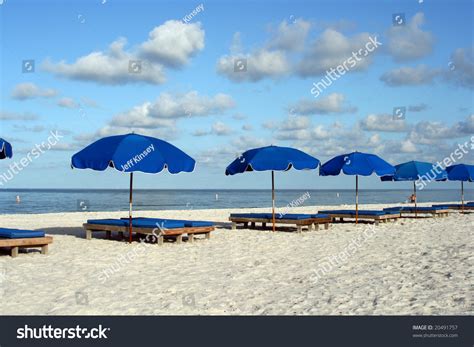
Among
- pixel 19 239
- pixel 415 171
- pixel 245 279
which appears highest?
pixel 415 171

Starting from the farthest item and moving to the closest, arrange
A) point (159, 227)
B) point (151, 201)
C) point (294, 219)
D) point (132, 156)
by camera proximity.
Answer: point (151, 201), point (294, 219), point (159, 227), point (132, 156)

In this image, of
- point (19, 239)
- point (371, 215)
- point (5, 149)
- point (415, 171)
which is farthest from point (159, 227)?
point (415, 171)

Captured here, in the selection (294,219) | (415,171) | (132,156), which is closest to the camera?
(132,156)

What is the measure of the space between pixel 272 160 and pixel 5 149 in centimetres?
672

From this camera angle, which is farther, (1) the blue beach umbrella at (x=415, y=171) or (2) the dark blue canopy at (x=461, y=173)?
(2) the dark blue canopy at (x=461, y=173)

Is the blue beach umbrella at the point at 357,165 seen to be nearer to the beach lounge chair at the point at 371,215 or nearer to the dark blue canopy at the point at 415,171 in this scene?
the beach lounge chair at the point at 371,215

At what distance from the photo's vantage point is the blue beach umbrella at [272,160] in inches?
537

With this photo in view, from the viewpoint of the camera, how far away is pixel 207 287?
7.01 metres

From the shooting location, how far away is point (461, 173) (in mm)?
22781

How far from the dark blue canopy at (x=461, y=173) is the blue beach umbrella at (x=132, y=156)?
15463 mm

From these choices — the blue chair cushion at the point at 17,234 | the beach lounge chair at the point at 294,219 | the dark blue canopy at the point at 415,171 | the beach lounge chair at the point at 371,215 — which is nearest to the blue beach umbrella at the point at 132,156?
the blue chair cushion at the point at 17,234

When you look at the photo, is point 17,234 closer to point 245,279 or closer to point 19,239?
point 19,239

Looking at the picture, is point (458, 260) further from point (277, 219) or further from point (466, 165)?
point (466, 165)
